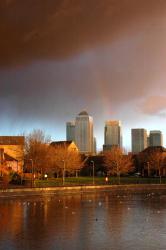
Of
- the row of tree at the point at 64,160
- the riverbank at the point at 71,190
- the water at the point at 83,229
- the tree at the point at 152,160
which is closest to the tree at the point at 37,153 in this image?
the row of tree at the point at 64,160

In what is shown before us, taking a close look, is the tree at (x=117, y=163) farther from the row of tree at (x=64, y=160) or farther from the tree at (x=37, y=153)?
the tree at (x=37, y=153)

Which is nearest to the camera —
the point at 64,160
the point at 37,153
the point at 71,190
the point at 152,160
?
the point at 71,190

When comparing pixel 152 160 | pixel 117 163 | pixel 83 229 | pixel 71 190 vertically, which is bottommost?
pixel 71 190

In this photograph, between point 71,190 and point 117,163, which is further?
point 117,163

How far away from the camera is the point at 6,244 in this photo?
877 inches

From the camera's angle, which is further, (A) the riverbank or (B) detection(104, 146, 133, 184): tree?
(B) detection(104, 146, 133, 184): tree

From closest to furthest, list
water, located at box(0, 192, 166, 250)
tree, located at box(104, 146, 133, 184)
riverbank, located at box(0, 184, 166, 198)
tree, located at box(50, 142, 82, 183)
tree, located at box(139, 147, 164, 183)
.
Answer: water, located at box(0, 192, 166, 250), riverbank, located at box(0, 184, 166, 198), tree, located at box(50, 142, 82, 183), tree, located at box(104, 146, 133, 184), tree, located at box(139, 147, 164, 183)

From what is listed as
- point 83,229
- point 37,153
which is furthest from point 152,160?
point 83,229

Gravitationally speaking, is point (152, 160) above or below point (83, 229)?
above

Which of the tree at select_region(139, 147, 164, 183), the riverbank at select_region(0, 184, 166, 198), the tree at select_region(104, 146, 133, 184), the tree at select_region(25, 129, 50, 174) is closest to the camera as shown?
the riverbank at select_region(0, 184, 166, 198)

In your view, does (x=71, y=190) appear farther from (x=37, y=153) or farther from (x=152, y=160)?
(x=152, y=160)

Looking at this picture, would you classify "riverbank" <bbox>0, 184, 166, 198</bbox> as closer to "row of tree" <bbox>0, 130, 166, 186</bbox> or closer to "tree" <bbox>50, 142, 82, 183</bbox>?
"row of tree" <bbox>0, 130, 166, 186</bbox>

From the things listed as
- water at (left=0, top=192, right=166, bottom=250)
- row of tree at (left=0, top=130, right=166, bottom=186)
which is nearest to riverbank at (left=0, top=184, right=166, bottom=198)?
row of tree at (left=0, top=130, right=166, bottom=186)

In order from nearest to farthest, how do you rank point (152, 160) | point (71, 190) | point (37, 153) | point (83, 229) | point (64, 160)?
point (83, 229) → point (71, 190) → point (37, 153) → point (64, 160) → point (152, 160)
